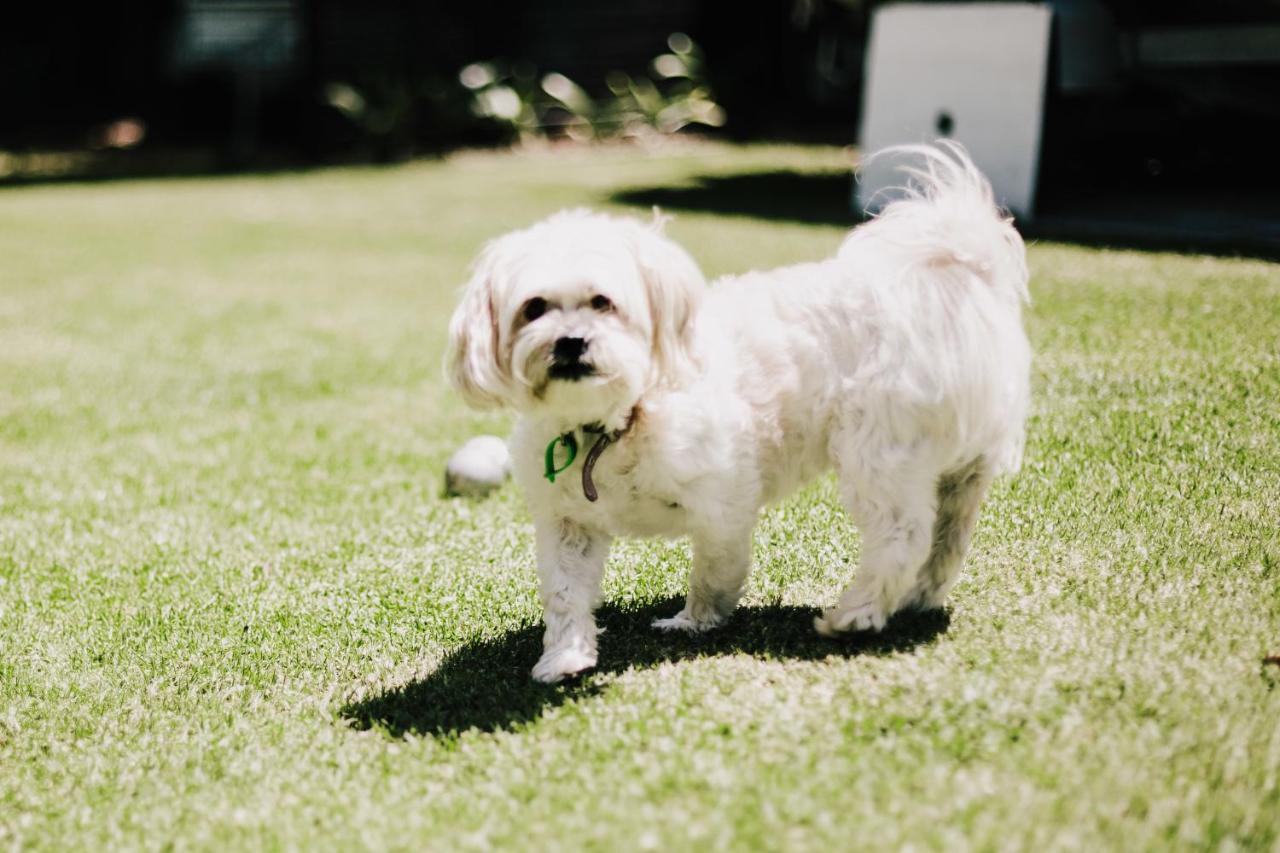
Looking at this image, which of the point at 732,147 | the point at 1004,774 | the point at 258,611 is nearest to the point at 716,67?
the point at 732,147

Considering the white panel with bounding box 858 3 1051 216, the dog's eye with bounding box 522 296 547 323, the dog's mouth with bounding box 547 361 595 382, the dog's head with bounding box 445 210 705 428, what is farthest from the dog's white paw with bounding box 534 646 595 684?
the white panel with bounding box 858 3 1051 216

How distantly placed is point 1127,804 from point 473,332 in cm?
216

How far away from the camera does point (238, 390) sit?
Answer: 8.08 m

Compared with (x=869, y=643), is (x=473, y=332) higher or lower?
higher

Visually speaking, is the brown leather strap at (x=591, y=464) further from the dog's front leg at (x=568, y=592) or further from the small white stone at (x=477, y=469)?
the small white stone at (x=477, y=469)

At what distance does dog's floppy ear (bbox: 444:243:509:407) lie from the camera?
365 centimetres

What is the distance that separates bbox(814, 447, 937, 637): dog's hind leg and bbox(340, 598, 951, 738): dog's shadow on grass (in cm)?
14

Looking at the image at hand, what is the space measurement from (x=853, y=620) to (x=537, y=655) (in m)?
1.06

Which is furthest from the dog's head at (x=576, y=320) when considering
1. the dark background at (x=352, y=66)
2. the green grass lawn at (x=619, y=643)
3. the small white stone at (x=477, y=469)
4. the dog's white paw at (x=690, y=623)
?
the dark background at (x=352, y=66)

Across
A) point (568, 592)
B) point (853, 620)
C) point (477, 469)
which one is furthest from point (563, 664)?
point (477, 469)

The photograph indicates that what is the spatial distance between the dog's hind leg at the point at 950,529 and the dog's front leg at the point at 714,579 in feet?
1.90

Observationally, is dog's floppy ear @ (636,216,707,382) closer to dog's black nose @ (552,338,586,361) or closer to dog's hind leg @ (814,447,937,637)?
dog's black nose @ (552,338,586,361)

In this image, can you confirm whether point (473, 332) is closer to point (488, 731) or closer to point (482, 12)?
point (488, 731)

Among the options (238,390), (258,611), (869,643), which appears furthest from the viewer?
(238,390)
